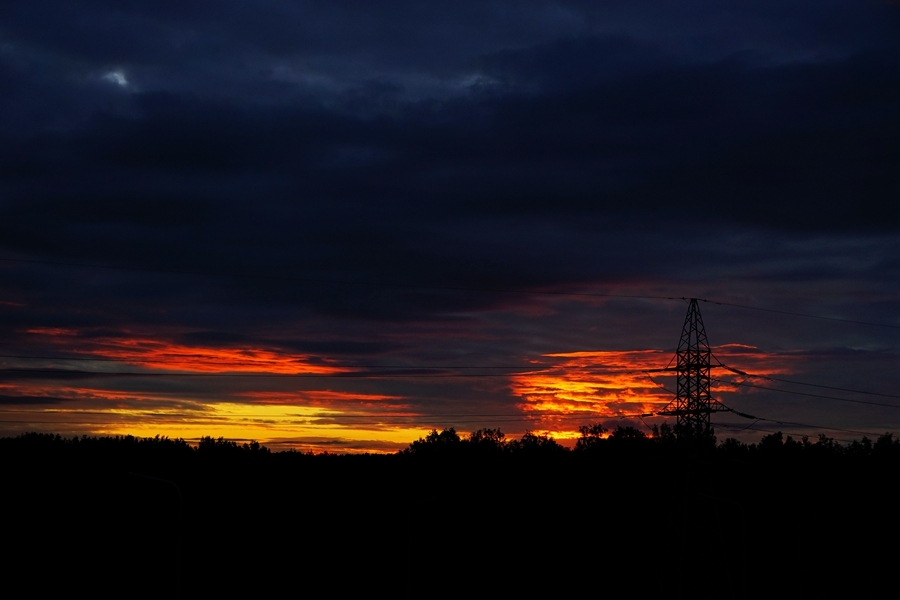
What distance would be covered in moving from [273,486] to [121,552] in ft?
107

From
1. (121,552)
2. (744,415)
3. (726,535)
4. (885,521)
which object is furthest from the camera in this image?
(885,521)

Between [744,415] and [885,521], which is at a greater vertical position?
[744,415]

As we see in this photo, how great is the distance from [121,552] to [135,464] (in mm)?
29441

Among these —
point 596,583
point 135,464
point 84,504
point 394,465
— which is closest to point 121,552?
point 84,504

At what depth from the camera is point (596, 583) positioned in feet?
399

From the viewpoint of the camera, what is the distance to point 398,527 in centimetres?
13475

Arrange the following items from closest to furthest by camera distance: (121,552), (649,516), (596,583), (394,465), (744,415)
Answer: (744,415) < (121,552) < (596,583) < (649,516) < (394,465)

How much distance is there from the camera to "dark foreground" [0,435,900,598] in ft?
358

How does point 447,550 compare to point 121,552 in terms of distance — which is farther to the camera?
point 447,550

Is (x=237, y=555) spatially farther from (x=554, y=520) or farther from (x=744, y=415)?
(x=744, y=415)

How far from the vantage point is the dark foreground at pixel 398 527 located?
10906cm

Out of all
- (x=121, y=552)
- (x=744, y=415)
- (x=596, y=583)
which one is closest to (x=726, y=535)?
(x=596, y=583)

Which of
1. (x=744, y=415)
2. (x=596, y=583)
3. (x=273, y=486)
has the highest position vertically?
(x=744, y=415)

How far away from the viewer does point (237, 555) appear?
11812 centimetres
